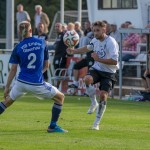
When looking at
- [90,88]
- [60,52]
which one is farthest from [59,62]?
[90,88]

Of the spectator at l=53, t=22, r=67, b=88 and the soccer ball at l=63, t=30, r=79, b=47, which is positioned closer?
the soccer ball at l=63, t=30, r=79, b=47

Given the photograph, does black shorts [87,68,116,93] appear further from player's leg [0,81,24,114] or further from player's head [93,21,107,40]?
player's leg [0,81,24,114]

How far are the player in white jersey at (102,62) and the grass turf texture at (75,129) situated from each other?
1.92 ft

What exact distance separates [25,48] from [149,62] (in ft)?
36.8

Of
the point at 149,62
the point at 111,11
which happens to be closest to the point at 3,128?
the point at 149,62

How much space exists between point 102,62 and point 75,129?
135 cm

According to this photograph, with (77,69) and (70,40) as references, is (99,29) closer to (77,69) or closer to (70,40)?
(70,40)

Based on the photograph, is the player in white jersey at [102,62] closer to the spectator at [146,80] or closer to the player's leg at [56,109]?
the player's leg at [56,109]

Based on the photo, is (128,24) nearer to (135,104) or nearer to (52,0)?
(135,104)

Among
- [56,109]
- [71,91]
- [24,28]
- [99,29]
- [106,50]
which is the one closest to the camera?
[24,28]

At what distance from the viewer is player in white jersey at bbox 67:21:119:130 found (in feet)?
52.7

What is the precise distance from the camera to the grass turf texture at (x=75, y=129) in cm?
1375

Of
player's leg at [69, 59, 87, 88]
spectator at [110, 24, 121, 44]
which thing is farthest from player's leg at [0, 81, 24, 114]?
spectator at [110, 24, 121, 44]

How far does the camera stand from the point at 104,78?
16.5 meters
